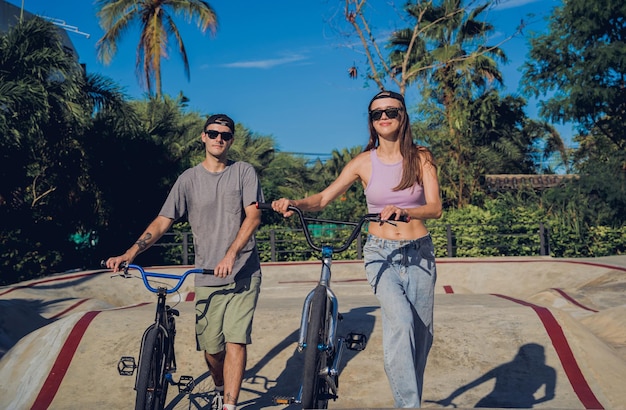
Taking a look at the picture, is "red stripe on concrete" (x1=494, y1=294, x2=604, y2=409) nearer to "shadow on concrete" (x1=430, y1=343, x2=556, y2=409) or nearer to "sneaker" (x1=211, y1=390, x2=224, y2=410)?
"shadow on concrete" (x1=430, y1=343, x2=556, y2=409)

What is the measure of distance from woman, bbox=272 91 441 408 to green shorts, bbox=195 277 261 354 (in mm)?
938

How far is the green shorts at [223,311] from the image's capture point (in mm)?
4527

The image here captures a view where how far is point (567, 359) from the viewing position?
5957mm

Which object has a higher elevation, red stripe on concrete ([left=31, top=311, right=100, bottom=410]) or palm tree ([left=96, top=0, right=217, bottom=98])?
palm tree ([left=96, top=0, right=217, bottom=98])

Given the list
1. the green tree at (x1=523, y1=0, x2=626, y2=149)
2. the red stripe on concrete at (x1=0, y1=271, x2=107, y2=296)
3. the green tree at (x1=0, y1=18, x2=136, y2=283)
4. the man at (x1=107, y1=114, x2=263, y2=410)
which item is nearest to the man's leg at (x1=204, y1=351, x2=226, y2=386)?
the man at (x1=107, y1=114, x2=263, y2=410)

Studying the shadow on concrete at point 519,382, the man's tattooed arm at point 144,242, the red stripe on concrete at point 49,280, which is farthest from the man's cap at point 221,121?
the red stripe on concrete at point 49,280

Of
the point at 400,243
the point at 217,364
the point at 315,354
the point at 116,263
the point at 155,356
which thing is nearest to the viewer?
the point at 315,354

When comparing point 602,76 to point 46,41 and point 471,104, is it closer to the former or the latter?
point 471,104

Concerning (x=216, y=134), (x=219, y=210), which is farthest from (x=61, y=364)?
(x=216, y=134)

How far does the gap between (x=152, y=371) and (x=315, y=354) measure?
1.07 m

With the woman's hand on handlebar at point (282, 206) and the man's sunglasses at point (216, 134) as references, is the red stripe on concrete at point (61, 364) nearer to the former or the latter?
the man's sunglasses at point (216, 134)

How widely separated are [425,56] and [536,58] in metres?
4.06

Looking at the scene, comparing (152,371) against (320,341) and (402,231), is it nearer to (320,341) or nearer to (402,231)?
(320,341)

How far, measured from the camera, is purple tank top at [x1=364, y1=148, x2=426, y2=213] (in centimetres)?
383
